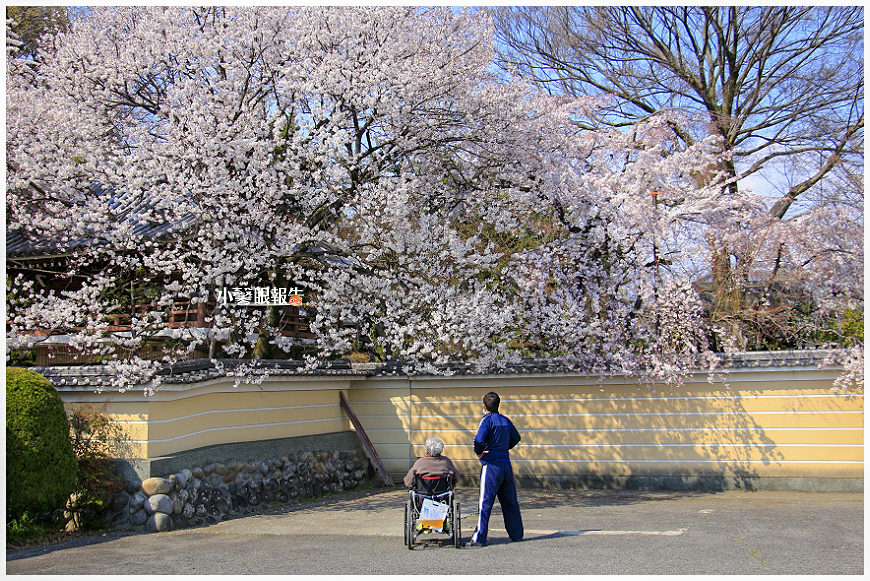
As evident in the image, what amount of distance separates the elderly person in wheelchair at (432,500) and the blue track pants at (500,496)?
0.25m

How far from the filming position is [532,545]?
22.1ft

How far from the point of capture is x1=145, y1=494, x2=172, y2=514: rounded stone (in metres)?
7.74

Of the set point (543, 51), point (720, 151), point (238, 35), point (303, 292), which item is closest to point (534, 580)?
point (303, 292)

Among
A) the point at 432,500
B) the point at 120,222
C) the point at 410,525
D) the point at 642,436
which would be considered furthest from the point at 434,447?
the point at 120,222

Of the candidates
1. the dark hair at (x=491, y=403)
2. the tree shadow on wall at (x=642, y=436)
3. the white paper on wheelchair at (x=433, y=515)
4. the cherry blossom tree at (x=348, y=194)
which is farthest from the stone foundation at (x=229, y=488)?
the dark hair at (x=491, y=403)

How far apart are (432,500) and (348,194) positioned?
509cm

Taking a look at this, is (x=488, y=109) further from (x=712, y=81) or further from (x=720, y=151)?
(x=712, y=81)

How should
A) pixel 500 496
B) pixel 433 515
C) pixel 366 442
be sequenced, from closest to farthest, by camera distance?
pixel 433 515 < pixel 500 496 < pixel 366 442

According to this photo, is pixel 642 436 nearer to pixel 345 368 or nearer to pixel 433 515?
pixel 345 368

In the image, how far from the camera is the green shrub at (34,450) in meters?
6.95

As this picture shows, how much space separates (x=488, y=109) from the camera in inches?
420

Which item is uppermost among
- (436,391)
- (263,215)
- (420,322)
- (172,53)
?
(172,53)

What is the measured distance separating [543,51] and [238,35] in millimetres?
11095

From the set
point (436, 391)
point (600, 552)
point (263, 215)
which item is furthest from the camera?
point (436, 391)
